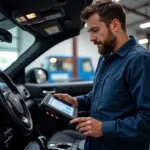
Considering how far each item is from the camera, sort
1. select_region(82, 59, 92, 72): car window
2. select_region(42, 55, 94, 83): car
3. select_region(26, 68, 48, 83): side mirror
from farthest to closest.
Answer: select_region(82, 59, 92, 72): car window → select_region(42, 55, 94, 83): car → select_region(26, 68, 48, 83): side mirror

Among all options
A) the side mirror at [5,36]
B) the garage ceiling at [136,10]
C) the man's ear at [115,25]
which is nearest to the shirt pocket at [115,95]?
the man's ear at [115,25]

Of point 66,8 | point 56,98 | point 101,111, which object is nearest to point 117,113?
point 101,111

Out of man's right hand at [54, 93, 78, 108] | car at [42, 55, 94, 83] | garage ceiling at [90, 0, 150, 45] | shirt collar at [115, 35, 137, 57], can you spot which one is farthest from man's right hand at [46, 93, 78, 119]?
→ car at [42, 55, 94, 83]

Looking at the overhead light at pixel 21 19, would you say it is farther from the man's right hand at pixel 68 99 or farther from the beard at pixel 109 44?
the beard at pixel 109 44

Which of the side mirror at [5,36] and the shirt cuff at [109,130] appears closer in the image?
the shirt cuff at [109,130]

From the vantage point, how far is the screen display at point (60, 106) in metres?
1.31

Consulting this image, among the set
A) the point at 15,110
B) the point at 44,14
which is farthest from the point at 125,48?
the point at 44,14

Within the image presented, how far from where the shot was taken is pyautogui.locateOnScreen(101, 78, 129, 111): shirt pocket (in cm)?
118

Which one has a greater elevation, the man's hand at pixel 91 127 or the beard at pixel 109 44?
the beard at pixel 109 44

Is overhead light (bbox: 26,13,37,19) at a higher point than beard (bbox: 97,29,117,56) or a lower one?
higher

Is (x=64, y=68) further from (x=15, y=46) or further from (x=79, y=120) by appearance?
(x=79, y=120)

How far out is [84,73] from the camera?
8.54 meters

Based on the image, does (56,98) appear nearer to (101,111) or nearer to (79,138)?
(101,111)

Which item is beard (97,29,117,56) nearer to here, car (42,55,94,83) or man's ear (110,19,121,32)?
man's ear (110,19,121,32)
